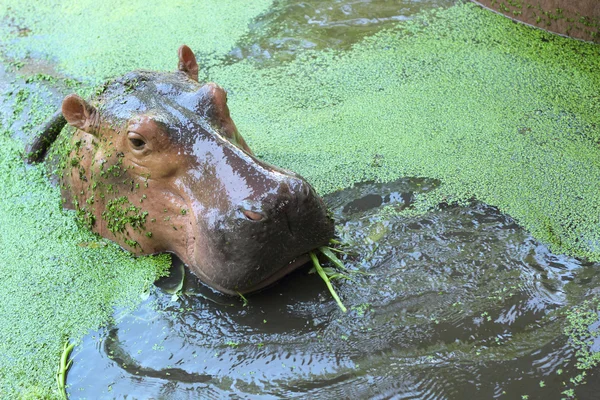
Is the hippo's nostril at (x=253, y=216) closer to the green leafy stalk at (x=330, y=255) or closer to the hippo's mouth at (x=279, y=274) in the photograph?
the hippo's mouth at (x=279, y=274)

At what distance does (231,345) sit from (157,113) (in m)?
1.09

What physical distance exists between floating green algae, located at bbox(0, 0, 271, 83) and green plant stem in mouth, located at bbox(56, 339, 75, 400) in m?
2.74

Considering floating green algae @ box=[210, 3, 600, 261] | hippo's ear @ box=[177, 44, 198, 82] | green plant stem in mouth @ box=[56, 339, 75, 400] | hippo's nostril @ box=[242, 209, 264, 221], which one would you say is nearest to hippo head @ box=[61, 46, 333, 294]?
hippo's nostril @ box=[242, 209, 264, 221]

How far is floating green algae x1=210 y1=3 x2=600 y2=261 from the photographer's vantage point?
12.3ft

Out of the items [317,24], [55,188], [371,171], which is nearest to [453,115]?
[371,171]

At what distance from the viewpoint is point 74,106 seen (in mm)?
3344

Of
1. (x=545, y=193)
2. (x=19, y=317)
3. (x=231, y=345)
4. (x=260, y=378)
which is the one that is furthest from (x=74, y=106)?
(x=545, y=193)

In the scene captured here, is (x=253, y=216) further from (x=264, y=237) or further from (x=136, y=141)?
(x=136, y=141)

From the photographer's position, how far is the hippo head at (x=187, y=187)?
2.80 meters

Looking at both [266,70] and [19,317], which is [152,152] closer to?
[19,317]

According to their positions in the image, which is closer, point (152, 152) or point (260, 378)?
point (260, 378)

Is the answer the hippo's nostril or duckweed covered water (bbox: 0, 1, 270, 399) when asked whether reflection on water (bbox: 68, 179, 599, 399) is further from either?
the hippo's nostril

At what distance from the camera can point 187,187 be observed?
304cm

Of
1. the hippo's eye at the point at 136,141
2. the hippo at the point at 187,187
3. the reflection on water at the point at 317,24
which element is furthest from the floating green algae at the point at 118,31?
the hippo's eye at the point at 136,141
